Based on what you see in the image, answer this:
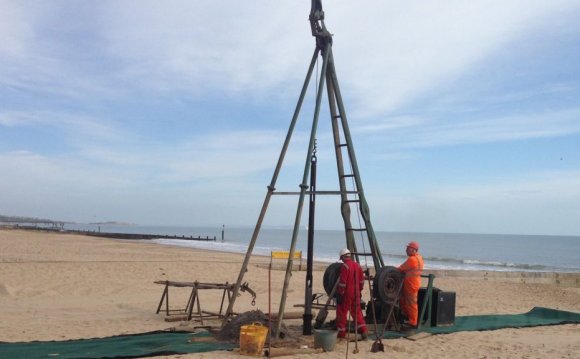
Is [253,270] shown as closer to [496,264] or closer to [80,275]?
[80,275]

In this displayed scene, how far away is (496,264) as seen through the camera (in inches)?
2067

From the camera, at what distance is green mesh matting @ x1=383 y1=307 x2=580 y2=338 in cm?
987

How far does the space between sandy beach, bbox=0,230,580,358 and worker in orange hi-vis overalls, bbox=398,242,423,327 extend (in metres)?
0.51

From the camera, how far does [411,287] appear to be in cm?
945

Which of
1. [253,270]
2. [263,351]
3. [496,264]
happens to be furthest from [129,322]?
[496,264]

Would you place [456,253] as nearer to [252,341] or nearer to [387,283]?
[387,283]

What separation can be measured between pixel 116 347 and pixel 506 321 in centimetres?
720

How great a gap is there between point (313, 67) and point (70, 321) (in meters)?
6.28

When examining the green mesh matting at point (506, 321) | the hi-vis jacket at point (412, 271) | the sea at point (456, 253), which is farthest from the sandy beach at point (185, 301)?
the sea at point (456, 253)

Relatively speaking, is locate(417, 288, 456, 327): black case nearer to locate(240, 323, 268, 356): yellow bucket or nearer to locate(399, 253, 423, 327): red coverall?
locate(399, 253, 423, 327): red coverall

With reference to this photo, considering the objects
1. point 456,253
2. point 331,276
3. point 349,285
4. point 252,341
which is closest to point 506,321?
point 331,276

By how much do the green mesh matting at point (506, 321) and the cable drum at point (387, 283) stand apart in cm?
59

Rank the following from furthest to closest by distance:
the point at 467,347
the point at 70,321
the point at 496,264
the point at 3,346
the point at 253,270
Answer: the point at 496,264 → the point at 253,270 → the point at 70,321 → the point at 467,347 → the point at 3,346

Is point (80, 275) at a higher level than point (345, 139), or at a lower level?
lower
